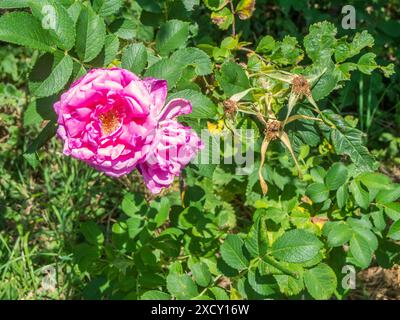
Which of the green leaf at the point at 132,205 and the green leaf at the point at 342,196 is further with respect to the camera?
the green leaf at the point at 132,205

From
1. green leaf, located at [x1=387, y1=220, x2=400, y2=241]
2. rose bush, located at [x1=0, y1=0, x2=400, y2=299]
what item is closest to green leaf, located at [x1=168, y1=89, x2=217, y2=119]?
rose bush, located at [x1=0, y1=0, x2=400, y2=299]

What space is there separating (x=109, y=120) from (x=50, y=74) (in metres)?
0.20

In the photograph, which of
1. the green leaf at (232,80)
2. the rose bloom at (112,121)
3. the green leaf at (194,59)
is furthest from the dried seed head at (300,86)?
the rose bloom at (112,121)

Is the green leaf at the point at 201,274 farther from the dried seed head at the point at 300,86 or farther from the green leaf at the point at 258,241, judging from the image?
the dried seed head at the point at 300,86

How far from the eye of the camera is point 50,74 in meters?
1.20

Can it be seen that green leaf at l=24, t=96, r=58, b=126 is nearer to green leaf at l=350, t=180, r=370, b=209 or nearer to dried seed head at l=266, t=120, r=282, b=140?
dried seed head at l=266, t=120, r=282, b=140

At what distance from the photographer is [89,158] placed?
3.60 ft

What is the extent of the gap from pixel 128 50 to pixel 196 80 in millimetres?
374

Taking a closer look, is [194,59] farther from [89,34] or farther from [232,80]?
[89,34]

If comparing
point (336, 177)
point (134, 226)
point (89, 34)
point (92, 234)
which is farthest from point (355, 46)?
point (92, 234)

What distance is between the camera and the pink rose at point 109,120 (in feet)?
3.50

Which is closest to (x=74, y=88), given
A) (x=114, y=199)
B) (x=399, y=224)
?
(x=399, y=224)

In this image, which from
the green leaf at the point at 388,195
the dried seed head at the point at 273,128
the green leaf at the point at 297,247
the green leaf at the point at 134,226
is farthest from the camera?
the green leaf at the point at 134,226
